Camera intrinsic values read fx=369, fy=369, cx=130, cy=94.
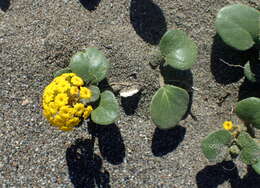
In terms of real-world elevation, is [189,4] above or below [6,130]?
above

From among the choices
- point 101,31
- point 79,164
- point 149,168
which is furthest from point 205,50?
point 79,164

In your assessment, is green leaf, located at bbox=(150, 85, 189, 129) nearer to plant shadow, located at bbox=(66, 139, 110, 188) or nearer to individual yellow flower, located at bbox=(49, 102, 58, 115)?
plant shadow, located at bbox=(66, 139, 110, 188)

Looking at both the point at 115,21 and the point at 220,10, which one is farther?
the point at 115,21

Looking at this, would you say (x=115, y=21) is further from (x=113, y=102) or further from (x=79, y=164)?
(x=79, y=164)

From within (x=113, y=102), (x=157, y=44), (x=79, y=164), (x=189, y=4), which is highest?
(x=189, y=4)

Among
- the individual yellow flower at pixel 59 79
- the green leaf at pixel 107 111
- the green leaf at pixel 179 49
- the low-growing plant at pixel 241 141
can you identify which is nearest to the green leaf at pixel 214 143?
the low-growing plant at pixel 241 141

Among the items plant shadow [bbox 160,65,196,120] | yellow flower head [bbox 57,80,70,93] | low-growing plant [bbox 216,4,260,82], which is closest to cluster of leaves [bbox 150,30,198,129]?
plant shadow [bbox 160,65,196,120]
